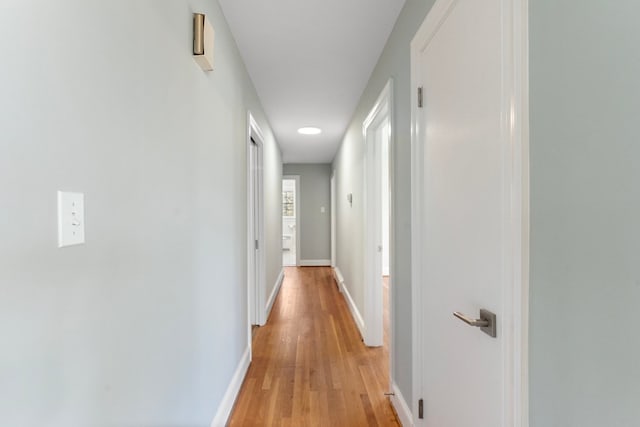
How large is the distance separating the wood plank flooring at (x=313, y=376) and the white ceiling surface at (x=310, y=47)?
2.34 m

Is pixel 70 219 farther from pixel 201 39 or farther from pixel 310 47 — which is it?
pixel 310 47

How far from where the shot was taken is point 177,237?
4.19 ft

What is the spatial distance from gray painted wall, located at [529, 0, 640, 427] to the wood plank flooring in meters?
1.47

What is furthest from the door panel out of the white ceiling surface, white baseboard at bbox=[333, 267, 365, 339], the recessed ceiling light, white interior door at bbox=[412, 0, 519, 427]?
the recessed ceiling light

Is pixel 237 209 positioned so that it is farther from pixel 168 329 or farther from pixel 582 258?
pixel 582 258

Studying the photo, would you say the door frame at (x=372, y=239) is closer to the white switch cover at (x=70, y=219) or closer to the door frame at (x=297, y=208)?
the white switch cover at (x=70, y=219)

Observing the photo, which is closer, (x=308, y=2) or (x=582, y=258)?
(x=582, y=258)

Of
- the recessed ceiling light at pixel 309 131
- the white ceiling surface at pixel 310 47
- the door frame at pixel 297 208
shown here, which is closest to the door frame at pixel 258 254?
the white ceiling surface at pixel 310 47

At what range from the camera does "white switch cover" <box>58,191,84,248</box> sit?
2.18 feet

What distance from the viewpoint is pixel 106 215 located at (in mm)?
821

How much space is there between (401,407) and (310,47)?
235 cm

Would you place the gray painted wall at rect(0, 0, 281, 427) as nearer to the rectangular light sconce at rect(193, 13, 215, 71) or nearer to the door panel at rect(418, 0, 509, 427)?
the rectangular light sconce at rect(193, 13, 215, 71)

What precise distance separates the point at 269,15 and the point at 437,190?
1.40m

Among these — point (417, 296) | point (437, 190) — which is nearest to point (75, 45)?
point (437, 190)
